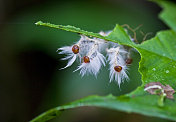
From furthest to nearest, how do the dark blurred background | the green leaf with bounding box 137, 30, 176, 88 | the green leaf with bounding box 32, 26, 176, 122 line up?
the dark blurred background → the green leaf with bounding box 137, 30, 176, 88 → the green leaf with bounding box 32, 26, 176, 122

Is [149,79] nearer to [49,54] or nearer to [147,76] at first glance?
[147,76]

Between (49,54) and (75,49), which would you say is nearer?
(75,49)

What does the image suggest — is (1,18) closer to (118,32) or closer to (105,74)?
(105,74)

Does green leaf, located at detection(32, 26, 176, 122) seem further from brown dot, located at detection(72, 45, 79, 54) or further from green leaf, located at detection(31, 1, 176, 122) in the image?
brown dot, located at detection(72, 45, 79, 54)

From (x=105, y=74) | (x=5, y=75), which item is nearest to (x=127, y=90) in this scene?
(x=105, y=74)

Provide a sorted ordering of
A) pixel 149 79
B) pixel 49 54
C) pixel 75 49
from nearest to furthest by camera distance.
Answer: pixel 149 79, pixel 75 49, pixel 49 54

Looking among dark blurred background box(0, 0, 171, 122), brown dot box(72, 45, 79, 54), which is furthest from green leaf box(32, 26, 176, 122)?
dark blurred background box(0, 0, 171, 122)

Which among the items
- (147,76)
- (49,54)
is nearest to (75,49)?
(147,76)
